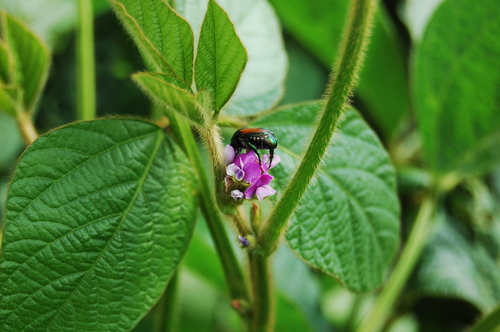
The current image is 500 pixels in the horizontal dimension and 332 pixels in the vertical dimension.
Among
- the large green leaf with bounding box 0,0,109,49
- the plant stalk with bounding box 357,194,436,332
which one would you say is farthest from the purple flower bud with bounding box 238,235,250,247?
the large green leaf with bounding box 0,0,109,49

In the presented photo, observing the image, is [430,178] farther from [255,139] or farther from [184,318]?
[255,139]

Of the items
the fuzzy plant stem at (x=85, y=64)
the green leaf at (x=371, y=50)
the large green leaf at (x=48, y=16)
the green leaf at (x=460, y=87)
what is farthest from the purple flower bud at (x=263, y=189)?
the large green leaf at (x=48, y=16)

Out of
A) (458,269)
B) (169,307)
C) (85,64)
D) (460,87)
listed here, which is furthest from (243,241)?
(458,269)

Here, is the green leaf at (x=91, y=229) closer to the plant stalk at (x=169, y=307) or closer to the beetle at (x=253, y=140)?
the beetle at (x=253, y=140)

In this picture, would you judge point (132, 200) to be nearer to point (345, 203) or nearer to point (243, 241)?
point (243, 241)

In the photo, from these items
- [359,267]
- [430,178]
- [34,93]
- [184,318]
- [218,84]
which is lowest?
[184,318]

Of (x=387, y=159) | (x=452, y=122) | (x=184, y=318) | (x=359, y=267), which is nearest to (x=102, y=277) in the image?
(x=359, y=267)
